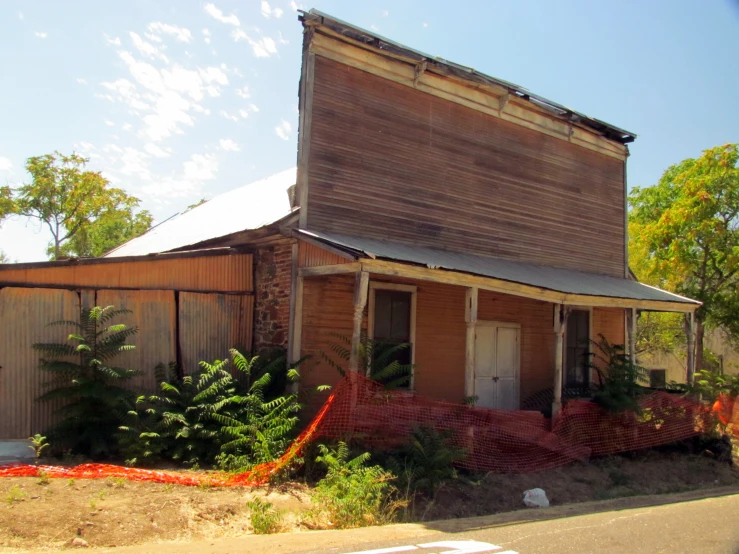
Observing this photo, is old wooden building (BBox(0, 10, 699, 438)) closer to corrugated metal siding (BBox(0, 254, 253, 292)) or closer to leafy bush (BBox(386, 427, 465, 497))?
corrugated metal siding (BBox(0, 254, 253, 292))

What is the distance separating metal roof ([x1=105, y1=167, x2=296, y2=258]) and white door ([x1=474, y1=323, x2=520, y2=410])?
4682 millimetres

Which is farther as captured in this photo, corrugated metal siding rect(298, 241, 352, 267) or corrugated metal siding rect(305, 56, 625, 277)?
corrugated metal siding rect(305, 56, 625, 277)

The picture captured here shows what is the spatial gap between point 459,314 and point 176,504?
6977 mm

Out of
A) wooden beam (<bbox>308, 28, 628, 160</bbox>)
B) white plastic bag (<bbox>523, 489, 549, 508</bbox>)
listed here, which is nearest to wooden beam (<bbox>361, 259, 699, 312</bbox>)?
white plastic bag (<bbox>523, 489, 549, 508</bbox>)

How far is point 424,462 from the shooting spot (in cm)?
816

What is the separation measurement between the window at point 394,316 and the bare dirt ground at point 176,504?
3.06 metres

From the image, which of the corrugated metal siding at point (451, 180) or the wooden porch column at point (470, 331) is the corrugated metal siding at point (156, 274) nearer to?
the corrugated metal siding at point (451, 180)

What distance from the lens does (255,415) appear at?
875 centimetres

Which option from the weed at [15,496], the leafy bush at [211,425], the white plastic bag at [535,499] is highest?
the leafy bush at [211,425]

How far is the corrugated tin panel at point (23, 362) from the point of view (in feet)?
28.8

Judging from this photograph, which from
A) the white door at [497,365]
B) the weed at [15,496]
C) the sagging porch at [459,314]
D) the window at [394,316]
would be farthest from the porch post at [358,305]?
the white door at [497,365]

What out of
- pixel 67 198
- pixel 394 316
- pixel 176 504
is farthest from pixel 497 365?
pixel 67 198

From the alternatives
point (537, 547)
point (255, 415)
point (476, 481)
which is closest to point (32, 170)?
point (255, 415)

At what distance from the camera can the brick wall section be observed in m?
10.6
